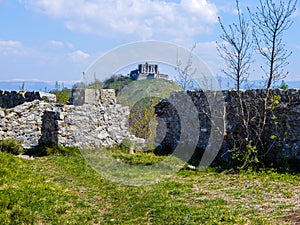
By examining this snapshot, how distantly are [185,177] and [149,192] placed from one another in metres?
2.30

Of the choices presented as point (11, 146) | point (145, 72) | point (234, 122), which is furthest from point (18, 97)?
point (234, 122)

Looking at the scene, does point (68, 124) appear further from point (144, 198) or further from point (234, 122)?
point (144, 198)

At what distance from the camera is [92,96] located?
1598 cm

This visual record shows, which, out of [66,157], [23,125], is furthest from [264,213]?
[23,125]

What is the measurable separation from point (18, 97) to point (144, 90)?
6.39 metres

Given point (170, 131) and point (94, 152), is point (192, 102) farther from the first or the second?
point (94, 152)

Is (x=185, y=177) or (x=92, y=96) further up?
(x=92, y=96)

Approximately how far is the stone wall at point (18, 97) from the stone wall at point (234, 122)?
574 cm

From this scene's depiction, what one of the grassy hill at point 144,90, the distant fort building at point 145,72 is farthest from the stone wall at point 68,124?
the grassy hill at point 144,90

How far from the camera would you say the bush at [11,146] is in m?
14.5

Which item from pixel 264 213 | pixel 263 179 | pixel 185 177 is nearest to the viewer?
pixel 264 213

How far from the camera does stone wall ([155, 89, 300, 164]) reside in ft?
40.3

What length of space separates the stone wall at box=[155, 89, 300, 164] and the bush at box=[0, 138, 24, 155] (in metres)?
5.27

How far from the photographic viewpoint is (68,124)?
15070mm
